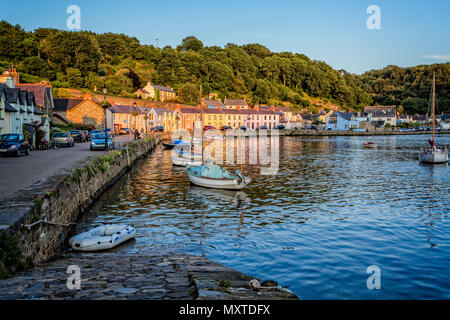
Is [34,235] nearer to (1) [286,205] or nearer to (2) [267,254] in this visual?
(2) [267,254]

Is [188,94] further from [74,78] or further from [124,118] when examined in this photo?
[124,118]

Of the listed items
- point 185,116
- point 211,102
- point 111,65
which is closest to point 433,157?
point 185,116

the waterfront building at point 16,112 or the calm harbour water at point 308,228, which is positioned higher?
the waterfront building at point 16,112

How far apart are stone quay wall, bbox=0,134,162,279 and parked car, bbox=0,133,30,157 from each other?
36.3ft

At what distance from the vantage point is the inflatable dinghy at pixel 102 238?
16016 mm

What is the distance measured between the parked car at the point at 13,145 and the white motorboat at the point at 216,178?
50.2 ft

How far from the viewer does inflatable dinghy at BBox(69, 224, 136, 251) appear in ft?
52.5

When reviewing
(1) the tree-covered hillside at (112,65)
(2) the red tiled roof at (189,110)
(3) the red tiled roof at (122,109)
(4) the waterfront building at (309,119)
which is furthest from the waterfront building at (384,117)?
(3) the red tiled roof at (122,109)

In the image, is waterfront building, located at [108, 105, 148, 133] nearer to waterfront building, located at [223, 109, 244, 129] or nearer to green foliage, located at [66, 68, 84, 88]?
green foliage, located at [66, 68, 84, 88]

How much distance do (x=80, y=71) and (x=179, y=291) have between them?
13418 centimetres

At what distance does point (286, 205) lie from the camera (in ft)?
86.8

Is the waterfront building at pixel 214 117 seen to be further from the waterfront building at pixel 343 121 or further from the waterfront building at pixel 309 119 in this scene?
the waterfront building at pixel 343 121

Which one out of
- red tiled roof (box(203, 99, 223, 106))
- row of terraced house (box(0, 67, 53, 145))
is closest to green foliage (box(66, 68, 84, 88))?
red tiled roof (box(203, 99, 223, 106))

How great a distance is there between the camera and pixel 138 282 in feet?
34.9
